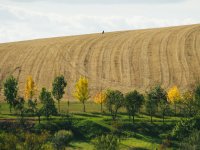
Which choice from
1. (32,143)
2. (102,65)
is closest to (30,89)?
(102,65)

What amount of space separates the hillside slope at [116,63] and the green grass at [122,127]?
2858cm

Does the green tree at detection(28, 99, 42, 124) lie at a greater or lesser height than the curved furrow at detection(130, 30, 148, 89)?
lesser

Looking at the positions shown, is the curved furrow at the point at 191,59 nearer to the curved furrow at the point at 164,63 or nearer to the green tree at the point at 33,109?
the curved furrow at the point at 164,63

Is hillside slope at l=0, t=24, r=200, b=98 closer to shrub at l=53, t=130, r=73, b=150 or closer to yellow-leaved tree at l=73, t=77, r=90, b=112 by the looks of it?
yellow-leaved tree at l=73, t=77, r=90, b=112

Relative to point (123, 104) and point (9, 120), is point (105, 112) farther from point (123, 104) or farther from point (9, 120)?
point (9, 120)

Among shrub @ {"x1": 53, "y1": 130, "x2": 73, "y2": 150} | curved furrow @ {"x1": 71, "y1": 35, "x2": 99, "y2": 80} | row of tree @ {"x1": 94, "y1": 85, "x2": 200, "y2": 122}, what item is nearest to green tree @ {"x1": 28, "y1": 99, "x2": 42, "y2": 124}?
shrub @ {"x1": 53, "y1": 130, "x2": 73, "y2": 150}

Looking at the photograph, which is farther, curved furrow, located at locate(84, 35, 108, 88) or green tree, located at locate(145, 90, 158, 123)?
curved furrow, located at locate(84, 35, 108, 88)

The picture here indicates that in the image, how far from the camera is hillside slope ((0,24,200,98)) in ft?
547

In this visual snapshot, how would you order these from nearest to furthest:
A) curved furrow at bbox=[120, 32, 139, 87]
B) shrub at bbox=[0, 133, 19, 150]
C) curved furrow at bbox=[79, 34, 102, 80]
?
shrub at bbox=[0, 133, 19, 150], curved furrow at bbox=[120, 32, 139, 87], curved furrow at bbox=[79, 34, 102, 80]

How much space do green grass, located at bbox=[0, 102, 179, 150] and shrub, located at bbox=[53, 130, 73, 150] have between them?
158 centimetres

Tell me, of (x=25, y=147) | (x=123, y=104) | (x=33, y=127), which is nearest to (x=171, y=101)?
(x=123, y=104)

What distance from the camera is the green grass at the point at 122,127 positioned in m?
116

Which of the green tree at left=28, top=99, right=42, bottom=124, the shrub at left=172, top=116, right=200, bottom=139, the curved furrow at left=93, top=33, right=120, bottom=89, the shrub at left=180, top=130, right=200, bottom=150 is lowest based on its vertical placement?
the shrub at left=180, top=130, right=200, bottom=150

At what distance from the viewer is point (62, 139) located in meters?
107
